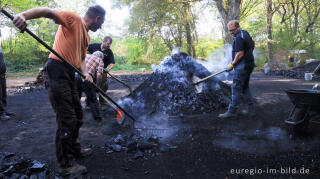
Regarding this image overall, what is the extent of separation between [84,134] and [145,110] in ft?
5.78

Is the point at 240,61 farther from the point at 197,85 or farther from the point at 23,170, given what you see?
the point at 23,170

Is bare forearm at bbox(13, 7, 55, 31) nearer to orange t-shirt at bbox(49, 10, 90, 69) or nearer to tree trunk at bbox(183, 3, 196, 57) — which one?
orange t-shirt at bbox(49, 10, 90, 69)

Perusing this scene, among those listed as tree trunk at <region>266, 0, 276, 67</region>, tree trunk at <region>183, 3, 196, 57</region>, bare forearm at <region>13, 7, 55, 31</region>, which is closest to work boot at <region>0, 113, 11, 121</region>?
bare forearm at <region>13, 7, 55, 31</region>

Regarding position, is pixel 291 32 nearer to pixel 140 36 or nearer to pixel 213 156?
pixel 140 36

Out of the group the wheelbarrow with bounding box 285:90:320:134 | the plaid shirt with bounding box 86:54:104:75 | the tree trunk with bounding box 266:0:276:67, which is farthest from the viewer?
the tree trunk with bounding box 266:0:276:67

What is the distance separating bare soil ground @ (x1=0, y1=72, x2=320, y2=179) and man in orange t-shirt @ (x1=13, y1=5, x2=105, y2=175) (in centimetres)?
47

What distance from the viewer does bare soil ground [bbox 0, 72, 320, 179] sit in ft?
9.23

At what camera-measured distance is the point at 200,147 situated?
3.60 metres

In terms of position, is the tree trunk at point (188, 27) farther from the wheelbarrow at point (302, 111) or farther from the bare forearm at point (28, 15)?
the bare forearm at point (28, 15)

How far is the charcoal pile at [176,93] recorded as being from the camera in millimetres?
5695

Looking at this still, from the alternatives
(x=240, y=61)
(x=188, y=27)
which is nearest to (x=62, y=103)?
(x=240, y=61)

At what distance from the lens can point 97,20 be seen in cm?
287

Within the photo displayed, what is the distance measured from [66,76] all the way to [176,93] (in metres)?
3.74

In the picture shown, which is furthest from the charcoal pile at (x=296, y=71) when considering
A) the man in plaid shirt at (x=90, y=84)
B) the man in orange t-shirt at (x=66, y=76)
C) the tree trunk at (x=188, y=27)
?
the man in orange t-shirt at (x=66, y=76)
